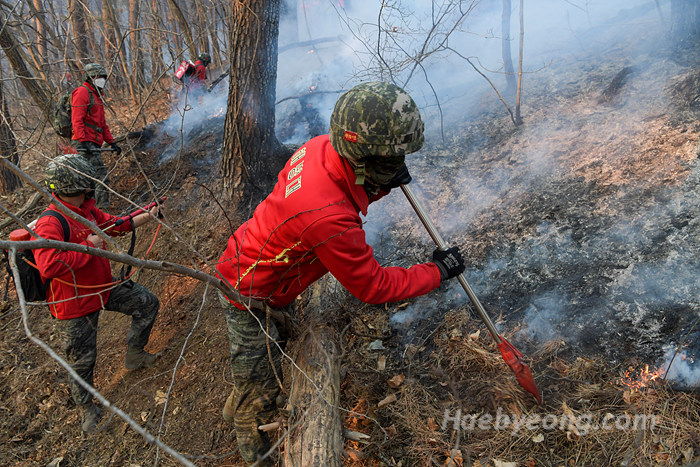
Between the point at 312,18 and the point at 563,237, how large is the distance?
19.0 m

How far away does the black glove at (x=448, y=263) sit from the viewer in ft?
9.03

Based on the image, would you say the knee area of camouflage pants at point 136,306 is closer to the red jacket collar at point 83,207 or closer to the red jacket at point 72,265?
the red jacket at point 72,265

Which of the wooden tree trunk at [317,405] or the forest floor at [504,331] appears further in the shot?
the forest floor at [504,331]

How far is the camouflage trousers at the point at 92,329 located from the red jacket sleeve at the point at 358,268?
8.49 feet

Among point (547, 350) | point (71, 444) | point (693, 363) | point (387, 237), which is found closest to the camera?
point (693, 363)

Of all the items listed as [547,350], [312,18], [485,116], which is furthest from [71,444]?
[312,18]

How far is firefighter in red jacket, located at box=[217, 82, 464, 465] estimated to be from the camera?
90.6 inches

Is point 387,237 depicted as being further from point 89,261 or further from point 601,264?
point 89,261

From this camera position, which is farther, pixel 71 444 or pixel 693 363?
pixel 71 444

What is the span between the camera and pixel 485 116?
6148mm

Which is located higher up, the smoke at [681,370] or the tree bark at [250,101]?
the tree bark at [250,101]

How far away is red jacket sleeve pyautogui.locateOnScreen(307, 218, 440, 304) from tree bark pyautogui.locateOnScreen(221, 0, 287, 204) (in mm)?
3338

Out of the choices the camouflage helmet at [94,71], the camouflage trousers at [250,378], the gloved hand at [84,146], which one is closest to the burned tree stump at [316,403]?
the camouflage trousers at [250,378]

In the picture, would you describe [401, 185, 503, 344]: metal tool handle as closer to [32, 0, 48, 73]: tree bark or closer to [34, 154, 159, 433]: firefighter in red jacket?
[34, 154, 159, 433]: firefighter in red jacket
